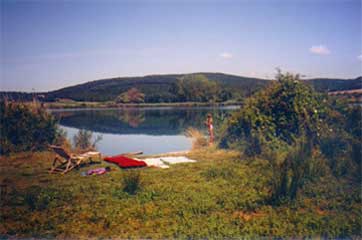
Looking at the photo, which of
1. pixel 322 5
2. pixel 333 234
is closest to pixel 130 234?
pixel 333 234

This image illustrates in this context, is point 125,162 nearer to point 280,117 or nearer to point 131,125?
point 131,125

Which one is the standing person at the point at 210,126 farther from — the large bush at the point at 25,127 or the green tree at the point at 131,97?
the large bush at the point at 25,127

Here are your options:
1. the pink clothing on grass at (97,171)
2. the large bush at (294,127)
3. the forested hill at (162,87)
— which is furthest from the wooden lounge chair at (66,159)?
the large bush at (294,127)

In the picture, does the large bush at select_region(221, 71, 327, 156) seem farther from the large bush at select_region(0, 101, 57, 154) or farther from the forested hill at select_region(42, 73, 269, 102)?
the large bush at select_region(0, 101, 57, 154)

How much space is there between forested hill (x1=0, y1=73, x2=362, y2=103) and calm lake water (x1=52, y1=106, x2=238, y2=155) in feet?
1.24

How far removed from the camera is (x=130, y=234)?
14.8ft

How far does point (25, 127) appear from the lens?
923 cm

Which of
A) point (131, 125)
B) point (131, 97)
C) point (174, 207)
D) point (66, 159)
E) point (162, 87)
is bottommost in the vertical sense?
point (174, 207)

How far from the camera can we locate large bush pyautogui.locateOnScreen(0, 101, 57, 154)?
29.7 ft

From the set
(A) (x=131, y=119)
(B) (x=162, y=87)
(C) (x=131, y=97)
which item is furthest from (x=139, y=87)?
(A) (x=131, y=119)

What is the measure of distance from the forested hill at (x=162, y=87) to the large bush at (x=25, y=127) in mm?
678

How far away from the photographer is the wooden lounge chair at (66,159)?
746 cm

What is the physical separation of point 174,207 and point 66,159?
3.71 meters

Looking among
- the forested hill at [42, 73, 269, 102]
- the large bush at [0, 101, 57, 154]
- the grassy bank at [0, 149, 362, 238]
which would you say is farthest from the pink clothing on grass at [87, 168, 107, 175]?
the large bush at [0, 101, 57, 154]
